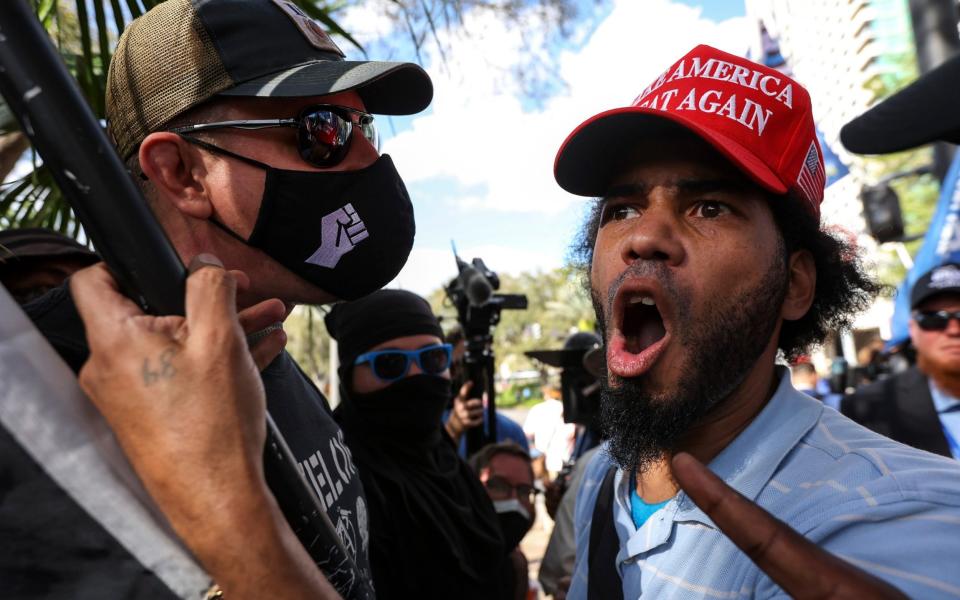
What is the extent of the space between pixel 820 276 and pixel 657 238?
59 cm

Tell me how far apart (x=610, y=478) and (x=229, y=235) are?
3.67ft

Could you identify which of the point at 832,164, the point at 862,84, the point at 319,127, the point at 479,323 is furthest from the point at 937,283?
the point at 862,84

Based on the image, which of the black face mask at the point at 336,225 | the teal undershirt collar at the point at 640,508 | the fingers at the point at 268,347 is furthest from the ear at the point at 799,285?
the fingers at the point at 268,347

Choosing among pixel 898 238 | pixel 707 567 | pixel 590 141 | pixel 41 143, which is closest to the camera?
pixel 41 143

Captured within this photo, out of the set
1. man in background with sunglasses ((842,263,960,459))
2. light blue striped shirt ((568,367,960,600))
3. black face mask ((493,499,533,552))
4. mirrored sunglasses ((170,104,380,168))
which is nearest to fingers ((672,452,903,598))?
light blue striped shirt ((568,367,960,600))

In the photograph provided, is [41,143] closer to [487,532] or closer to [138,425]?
[138,425]

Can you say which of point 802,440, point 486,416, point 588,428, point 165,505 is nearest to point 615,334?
point 802,440

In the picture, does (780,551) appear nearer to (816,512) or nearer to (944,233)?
(816,512)

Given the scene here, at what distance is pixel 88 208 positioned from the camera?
73 centimetres

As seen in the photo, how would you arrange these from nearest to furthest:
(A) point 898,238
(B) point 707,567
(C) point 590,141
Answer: (B) point 707,567 < (C) point 590,141 < (A) point 898,238

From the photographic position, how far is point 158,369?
75 centimetres

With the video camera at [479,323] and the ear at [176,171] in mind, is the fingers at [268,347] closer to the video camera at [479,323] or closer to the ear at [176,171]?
the ear at [176,171]

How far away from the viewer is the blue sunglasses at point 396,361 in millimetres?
3346

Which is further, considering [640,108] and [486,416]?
[486,416]
